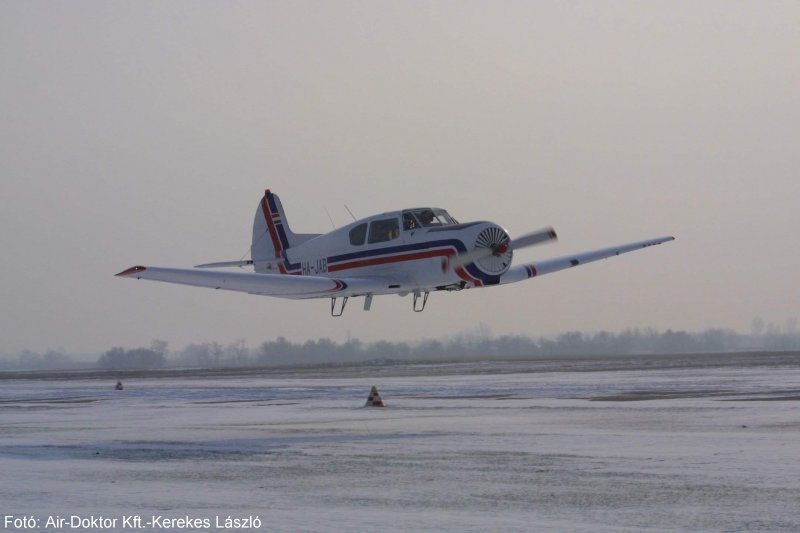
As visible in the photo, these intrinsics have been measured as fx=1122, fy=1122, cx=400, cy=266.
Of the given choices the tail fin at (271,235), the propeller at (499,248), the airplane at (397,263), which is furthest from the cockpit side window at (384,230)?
the tail fin at (271,235)

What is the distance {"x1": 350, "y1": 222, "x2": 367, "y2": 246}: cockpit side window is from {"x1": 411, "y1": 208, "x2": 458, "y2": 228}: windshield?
2072mm

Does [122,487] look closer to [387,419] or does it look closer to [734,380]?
[387,419]

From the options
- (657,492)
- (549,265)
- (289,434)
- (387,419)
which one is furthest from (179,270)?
(657,492)

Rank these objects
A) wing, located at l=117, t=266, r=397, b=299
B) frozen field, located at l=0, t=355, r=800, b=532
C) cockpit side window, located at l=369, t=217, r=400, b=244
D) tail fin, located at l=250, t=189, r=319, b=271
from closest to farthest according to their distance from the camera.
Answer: frozen field, located at l=0, t=355, r=800, b=532 → wing, located at l=117, t=266, r=397, b=299 → cockpit side window, located at l=369, t=217, r=400, b=244 → tail fin, located at l=250, t=189, r=319, b=271

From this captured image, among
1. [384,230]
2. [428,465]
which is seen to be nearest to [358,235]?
[384,230]

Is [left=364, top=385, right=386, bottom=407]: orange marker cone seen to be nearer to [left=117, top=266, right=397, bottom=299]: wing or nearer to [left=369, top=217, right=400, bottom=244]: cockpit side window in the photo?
[left=117, top=266, right=397, bottom=299]: wing

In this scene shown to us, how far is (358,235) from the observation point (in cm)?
3419

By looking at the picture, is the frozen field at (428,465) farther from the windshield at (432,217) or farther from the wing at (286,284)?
the windshield at (432,217)

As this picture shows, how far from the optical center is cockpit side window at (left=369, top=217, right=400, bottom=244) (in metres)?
32.9

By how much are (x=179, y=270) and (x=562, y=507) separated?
1965cm

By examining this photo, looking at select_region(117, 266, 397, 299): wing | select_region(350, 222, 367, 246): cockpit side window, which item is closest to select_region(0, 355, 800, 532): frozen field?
select_region(117, 266, 397, 299): wing

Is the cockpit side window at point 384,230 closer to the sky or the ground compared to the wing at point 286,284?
closer to the sky

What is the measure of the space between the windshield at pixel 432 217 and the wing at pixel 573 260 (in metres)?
4.05

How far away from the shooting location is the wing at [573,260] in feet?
118
